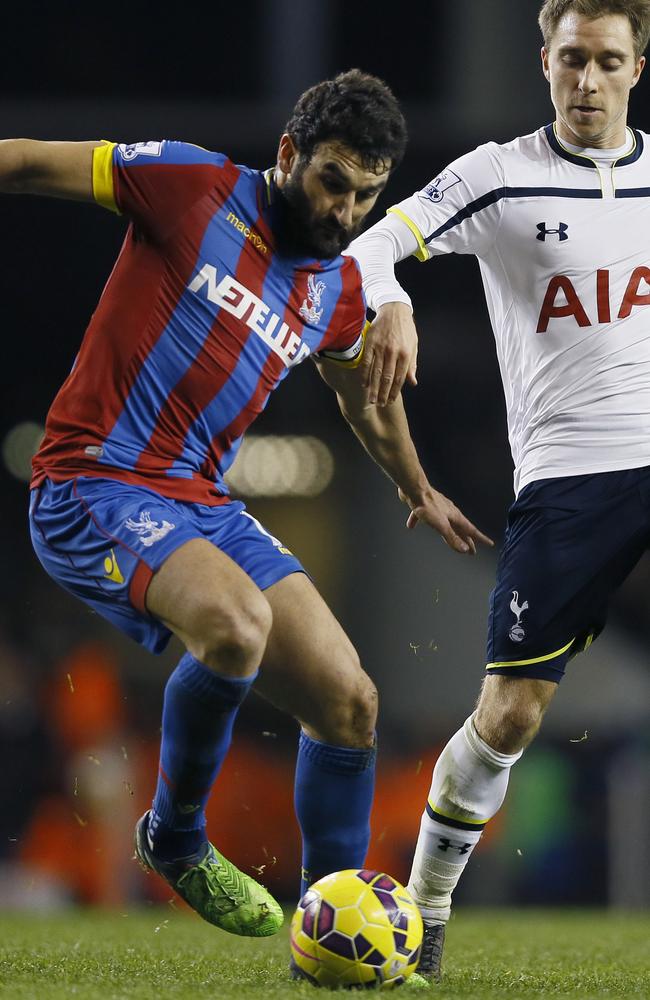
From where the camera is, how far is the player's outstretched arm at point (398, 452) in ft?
13.7

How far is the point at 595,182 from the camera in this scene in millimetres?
3998

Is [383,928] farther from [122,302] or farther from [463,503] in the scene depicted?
[463,503]

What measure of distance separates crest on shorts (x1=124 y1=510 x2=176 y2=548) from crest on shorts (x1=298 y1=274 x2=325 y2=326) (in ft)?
2.43

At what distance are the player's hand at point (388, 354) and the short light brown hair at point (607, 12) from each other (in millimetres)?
963

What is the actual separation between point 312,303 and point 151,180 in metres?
0.53

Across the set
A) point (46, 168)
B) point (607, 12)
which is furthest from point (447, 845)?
point (607, 12)

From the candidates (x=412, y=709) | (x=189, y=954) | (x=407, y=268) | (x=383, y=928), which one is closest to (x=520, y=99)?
(x=407, y=268)

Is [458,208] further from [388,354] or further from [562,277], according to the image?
[388,354]

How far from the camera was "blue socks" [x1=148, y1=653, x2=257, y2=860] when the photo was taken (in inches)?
137

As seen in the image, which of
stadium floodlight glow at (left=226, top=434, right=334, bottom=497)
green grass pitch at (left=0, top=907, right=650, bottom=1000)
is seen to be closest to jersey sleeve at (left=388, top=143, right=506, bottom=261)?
green grass pitch at (left=0, top=907, right=650, bottom=1000)

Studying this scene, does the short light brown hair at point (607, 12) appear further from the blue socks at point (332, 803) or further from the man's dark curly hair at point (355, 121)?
the blue socks at point (332, 803)

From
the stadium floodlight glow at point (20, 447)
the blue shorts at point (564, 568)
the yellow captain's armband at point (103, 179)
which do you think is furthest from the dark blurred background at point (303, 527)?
the yellow captain's armband at point (103, 179)

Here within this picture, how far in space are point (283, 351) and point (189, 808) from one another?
1.19 metres

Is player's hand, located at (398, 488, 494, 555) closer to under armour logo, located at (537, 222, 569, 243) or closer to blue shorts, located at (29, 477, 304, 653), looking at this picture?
blue shorts, located at (29, 477, 304, 653)
